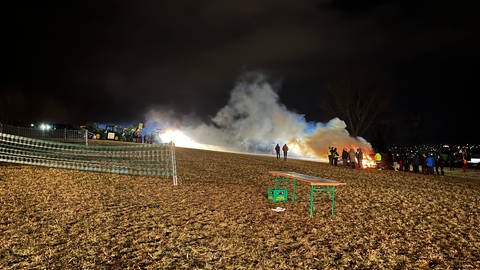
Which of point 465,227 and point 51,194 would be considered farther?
point 51,194

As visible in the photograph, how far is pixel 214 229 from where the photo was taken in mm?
6980

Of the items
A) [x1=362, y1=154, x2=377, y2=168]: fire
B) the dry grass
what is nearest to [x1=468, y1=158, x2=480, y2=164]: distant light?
[x1=362, y1=154, x2=377, y2=168]: fire

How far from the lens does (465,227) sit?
8.00 meters

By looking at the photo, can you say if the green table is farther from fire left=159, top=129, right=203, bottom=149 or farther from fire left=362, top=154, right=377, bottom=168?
fire left=159, top=129, right=203, bottom=149

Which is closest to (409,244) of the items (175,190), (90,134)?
(175,190)

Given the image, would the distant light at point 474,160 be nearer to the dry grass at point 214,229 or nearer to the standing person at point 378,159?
the standing person at point 378,159

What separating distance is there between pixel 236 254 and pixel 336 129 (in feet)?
135

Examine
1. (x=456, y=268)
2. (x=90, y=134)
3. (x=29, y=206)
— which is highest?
(x=90, y=134)

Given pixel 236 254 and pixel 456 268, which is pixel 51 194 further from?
pixel 456 268

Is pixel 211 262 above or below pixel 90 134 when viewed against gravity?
below

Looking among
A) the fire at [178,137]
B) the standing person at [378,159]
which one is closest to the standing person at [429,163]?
the standing person at [378,159]

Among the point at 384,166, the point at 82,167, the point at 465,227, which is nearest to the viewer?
the point at 465,227

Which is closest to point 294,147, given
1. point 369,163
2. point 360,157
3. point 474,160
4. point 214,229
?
point 369,163

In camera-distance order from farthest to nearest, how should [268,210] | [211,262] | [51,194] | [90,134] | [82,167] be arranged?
[90,134]
[82,167]
[51,194]
[268,210]
[211,262]
